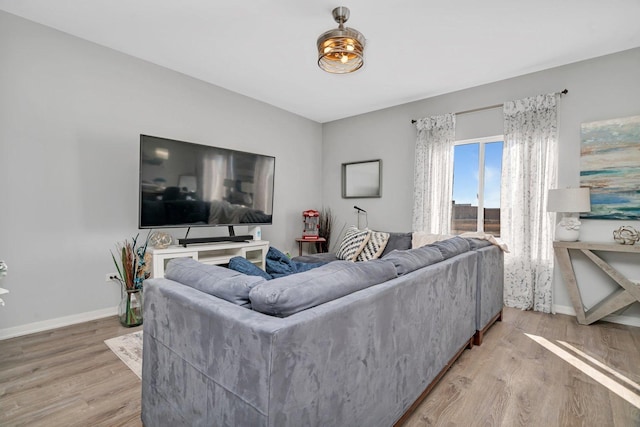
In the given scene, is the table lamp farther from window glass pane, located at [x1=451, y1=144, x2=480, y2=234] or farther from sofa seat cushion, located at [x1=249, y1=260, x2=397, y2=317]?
sofa seat cushion, located at [x1=249, y1=260, x2=397, y2=317]

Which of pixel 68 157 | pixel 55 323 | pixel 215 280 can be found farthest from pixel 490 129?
pixel 55 323

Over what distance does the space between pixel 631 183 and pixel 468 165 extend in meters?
1.52

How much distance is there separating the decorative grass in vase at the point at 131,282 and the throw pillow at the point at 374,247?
228 centimetres

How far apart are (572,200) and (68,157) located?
14.9ft

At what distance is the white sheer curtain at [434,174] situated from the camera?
Result: 394cm

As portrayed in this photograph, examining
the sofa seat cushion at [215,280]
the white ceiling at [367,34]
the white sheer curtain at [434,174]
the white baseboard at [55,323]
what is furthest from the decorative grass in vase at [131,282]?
the white sheer curtain at [434,174]

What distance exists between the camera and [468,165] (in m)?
4.01

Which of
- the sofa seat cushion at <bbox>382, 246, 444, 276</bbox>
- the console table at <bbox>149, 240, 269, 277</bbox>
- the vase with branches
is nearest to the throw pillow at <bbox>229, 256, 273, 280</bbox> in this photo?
the sofa seat cushion at <bbox>382, 246, 444, 276</bbox>

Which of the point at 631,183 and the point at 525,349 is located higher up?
the point at 631,183

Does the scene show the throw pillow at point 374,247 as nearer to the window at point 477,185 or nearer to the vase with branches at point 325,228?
the window at point 477,185

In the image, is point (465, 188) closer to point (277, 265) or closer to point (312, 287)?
point (277, 265)

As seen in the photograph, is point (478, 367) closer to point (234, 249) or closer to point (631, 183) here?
point (631, 183)

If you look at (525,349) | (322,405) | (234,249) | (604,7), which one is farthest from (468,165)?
(322,405)

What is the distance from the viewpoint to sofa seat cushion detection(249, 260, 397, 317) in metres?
1.00
